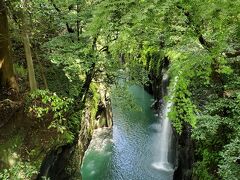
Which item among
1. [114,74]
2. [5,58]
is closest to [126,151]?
[114,74]

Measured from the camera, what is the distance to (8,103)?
11281 millimetres

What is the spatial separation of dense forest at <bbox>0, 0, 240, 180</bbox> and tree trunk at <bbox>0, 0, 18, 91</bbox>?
0.11 feet

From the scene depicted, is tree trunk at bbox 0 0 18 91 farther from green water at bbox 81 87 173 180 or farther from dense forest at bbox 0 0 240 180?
green water at bbox 81 87 173 180

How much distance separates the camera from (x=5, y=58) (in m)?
11.2

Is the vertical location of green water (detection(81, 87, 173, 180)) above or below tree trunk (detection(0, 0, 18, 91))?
below

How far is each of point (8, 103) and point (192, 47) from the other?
649cm

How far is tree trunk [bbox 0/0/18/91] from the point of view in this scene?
10852mm

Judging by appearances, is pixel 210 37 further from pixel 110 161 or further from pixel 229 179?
pixel 110 161

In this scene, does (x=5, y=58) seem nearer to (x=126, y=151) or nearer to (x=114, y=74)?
(x=114, y=74)

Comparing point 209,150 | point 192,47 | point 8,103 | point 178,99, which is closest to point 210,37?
point 192,47

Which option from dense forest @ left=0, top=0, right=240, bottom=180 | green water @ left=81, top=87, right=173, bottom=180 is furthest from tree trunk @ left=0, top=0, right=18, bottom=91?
green water @ left=81, top=87, right=173, bottom=180

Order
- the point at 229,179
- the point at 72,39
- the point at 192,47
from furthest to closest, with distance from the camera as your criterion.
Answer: the point at 72,39 → the point at 192,47 → the point at 229,179

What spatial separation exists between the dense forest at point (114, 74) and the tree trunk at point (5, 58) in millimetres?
35

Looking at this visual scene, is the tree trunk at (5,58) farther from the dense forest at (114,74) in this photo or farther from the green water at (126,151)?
the green water at (126,151)
